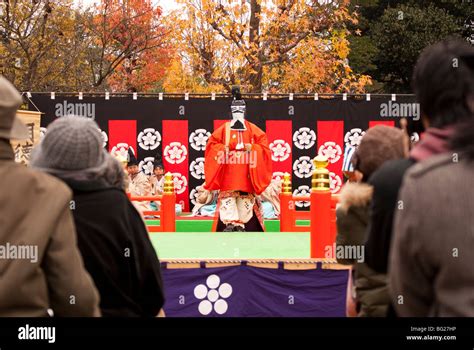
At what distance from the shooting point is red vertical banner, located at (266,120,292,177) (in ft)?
41.7

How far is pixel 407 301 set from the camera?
5.75 ft

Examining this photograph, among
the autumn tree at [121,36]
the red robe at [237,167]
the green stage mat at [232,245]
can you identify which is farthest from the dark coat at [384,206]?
the autumn tree at [121,36]

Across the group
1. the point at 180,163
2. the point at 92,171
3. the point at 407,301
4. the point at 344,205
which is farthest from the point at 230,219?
the point at 407,301

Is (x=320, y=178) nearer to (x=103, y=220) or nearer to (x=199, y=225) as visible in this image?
(x=103, y=220)

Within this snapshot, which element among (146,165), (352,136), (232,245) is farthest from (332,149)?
(232,245)

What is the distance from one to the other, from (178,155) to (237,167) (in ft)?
12.5

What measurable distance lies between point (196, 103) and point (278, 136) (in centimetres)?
147

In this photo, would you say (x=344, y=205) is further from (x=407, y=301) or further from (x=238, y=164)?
(x=238, y=164)

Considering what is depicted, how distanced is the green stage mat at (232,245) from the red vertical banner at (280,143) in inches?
163

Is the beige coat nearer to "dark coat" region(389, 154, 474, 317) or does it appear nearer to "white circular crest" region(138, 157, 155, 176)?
"dark coat" region(389, 154, 474, 317)

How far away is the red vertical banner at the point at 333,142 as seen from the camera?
1266 centimetres

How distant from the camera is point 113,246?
2668 millimetres

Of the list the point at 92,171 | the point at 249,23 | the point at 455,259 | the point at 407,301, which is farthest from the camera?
the point at 249,23

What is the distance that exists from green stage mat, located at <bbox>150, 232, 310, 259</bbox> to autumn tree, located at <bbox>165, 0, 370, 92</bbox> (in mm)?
6776
